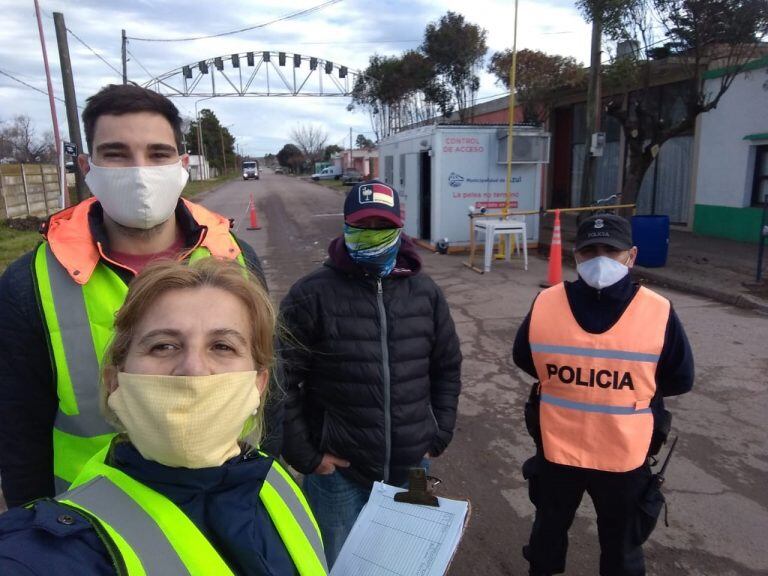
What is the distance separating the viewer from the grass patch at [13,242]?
1135cm

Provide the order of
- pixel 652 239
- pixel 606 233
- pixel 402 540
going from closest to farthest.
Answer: pixel 402 540, pixel 606 233, pixel 652 239

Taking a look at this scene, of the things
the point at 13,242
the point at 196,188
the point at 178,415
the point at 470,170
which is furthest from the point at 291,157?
the point at 178,415

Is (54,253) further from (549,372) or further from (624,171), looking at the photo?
(624,171)

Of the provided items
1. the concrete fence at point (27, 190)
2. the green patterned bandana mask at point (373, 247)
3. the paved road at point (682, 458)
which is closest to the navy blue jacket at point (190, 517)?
the green patterned bandana mask at point (373, 247)

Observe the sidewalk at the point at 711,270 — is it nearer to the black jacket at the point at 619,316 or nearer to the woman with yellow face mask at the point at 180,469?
the black jacket at the point at 619,316

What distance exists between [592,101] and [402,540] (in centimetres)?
1248

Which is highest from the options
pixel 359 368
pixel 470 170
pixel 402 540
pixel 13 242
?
pixel 470 170

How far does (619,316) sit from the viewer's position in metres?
2.41

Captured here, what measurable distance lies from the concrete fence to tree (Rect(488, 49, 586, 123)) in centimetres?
1644

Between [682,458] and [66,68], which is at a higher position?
[66,68]

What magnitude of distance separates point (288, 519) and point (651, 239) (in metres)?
10.4

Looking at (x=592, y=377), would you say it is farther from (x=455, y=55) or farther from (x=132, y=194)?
(x=455, y=55)

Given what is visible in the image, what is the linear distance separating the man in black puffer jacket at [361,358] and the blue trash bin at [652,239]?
9020 mm

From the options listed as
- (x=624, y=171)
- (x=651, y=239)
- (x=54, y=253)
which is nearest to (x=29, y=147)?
(x=624, y=171)
